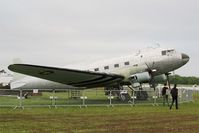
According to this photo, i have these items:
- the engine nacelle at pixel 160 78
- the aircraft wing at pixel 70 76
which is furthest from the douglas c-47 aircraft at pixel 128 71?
the engine nacelle at pixel 160 78

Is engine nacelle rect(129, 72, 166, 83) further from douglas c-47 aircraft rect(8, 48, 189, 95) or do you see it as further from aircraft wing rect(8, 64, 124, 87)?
aircraft wing rect(8, 64, 124, 87)

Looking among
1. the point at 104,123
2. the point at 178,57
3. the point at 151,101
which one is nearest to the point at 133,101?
the point at 151,101

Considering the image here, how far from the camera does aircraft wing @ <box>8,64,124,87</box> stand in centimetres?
3197

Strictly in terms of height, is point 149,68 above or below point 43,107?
above

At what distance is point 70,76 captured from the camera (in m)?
35.2

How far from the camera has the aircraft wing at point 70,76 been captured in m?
32.0

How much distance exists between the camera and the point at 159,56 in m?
35.1

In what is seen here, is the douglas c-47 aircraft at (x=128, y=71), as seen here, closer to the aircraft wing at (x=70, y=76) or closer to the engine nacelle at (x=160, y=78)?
the aircraft wing at (x=70, y=76)

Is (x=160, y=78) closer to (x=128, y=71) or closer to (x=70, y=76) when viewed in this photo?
(x=128, y=71)

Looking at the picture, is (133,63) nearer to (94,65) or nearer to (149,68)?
(149,68)

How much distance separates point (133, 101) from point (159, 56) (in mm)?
5077

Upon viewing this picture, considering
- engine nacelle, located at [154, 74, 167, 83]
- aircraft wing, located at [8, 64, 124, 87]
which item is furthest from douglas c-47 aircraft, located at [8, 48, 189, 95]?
engine nacelle, located at [154, 74, 167, 83]

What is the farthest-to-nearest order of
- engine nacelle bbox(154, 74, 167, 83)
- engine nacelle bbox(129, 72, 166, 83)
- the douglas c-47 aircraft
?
engine nacelle bbox(154, 74, 167, 83) < engine nacelle bbox(129, 72, 166, 83) < the douglas c-47 aircraft

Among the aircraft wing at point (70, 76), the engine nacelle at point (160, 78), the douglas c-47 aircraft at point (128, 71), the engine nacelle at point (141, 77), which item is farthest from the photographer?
the engine nacelle at point (160, 78)
